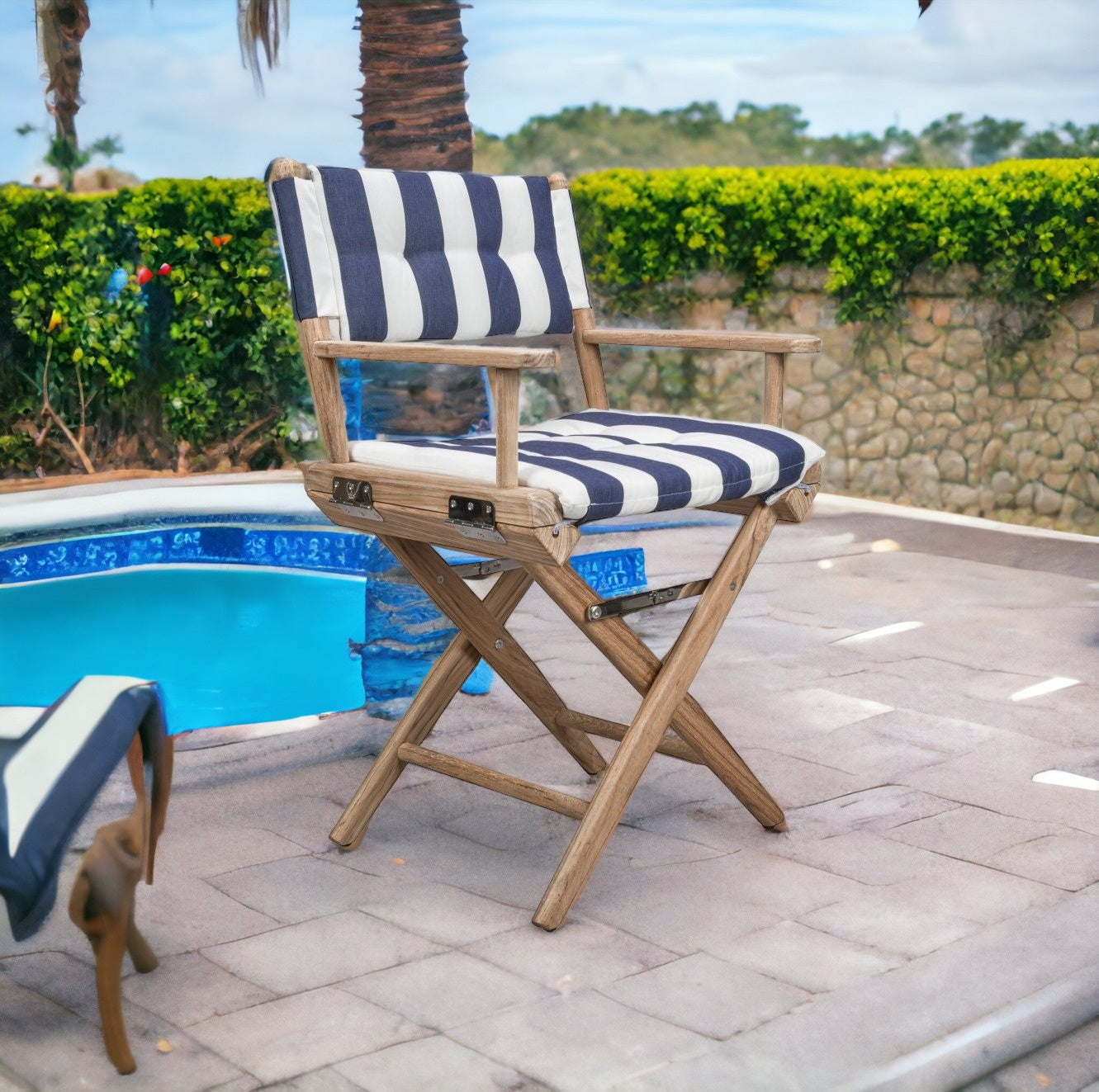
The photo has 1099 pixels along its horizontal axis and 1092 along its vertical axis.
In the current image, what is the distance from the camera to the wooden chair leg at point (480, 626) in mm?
2381

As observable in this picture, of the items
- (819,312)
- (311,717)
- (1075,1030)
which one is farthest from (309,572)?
(1075,1030)

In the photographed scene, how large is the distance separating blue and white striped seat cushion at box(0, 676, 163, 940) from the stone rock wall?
607 centimetres

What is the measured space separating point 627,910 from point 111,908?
88 cm

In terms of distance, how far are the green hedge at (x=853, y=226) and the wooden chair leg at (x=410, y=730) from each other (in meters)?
5.03

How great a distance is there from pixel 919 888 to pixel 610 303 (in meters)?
6.04

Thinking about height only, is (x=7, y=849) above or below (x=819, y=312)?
below

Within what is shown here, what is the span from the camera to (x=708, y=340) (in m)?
2.53

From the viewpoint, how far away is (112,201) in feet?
26.6

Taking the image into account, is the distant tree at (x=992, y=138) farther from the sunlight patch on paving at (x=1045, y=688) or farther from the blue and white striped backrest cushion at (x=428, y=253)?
the blue and white striped backrest cushion at (x=428, y=253)

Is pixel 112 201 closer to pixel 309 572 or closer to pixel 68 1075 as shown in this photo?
pixel 309 572

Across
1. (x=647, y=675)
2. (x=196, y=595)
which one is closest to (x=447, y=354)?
(x=647, y=675)

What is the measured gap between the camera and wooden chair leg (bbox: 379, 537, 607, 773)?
7.81ft

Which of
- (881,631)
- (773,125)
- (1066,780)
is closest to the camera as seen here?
(1066,780)

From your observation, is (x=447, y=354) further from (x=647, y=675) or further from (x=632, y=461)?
(x=647, y=675)
